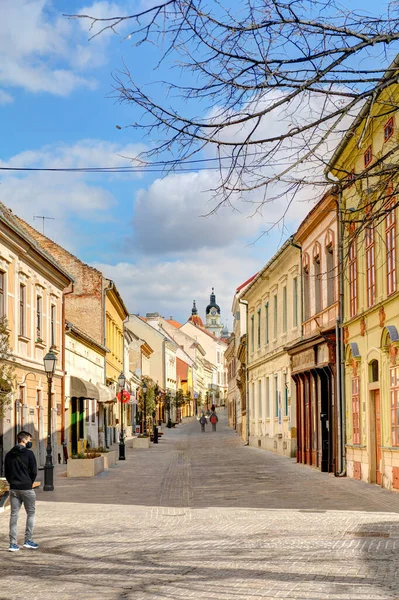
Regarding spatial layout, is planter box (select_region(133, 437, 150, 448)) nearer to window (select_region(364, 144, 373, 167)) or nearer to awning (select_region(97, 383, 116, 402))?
awning (select_region(97, 383, 116, 402))

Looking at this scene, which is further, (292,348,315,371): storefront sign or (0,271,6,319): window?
(292,348,315,371): storefront sign

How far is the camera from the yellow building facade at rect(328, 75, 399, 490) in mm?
18797

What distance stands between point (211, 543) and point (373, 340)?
10.2m

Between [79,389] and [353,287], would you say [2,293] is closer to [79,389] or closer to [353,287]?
[353,287]

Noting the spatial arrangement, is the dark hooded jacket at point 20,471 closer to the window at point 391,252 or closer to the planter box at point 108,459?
the window at point 391,252

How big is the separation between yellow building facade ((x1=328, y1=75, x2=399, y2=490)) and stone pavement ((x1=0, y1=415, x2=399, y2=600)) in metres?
1.03

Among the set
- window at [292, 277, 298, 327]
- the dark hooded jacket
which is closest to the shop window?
window at [292, 277, 298, 327]

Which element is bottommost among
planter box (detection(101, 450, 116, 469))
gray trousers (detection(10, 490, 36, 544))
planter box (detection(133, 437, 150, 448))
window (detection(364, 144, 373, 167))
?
planter box (detection(133, 437, 150, 448))

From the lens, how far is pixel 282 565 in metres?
9.69

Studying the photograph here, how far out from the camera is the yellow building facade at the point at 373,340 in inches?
740

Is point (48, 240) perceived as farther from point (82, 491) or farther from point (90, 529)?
point (90, 529)

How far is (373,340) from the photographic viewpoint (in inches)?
813

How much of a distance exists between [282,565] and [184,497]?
29.1ft

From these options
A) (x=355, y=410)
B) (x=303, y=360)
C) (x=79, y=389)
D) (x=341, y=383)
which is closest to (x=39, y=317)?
(x=79, y=389)
